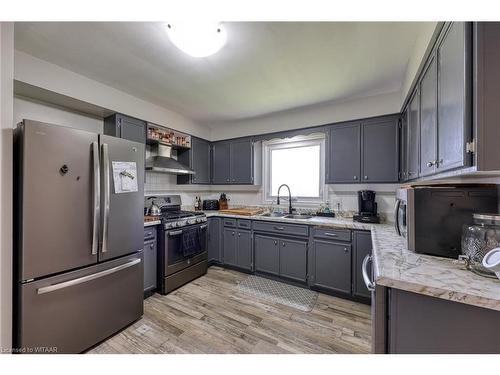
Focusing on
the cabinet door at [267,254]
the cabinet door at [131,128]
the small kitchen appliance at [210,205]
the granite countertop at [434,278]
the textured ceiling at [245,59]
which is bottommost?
the cabinet door at [267,254]

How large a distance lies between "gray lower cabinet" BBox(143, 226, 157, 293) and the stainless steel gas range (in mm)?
58

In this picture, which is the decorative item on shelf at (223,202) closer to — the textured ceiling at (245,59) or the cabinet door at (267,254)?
the cabinet door at (267,254)

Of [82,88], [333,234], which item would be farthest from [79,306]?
[333,234]

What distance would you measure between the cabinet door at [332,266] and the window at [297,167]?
892 millimetres

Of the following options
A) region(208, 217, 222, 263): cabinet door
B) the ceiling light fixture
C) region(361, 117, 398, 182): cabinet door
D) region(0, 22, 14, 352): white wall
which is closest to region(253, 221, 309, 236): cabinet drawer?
region(208, 217, 222, 263): cabinet door

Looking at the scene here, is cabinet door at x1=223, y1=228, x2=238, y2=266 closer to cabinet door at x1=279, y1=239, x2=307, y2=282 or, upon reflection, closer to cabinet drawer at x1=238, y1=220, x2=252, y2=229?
cabinet drawer at x1=238, y1=220, x2=252, y2=229

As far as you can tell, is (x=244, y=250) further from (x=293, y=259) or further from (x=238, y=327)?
(x=238, y=327)

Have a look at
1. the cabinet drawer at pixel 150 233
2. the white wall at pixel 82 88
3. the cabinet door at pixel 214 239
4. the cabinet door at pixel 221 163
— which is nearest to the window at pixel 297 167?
the cabinet door at pixel 221 163

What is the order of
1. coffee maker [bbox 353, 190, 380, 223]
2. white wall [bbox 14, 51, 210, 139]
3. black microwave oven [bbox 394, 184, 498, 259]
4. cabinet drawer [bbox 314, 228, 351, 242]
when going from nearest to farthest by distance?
black microwave oven [bbox 394, 184, 498, 259]
white wall [bbox 14, 51, 210, 139]
cabinet drawer [bbox 314, 228, 351, 242]
coffee maker [bbox 353, 190, 380, 223]

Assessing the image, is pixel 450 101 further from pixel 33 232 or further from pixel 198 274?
pixel 198 274

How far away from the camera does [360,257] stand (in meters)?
2.22

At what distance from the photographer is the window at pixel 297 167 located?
3188mm

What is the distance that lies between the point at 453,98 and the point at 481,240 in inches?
28.2

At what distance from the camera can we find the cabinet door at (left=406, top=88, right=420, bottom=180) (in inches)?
65.1
